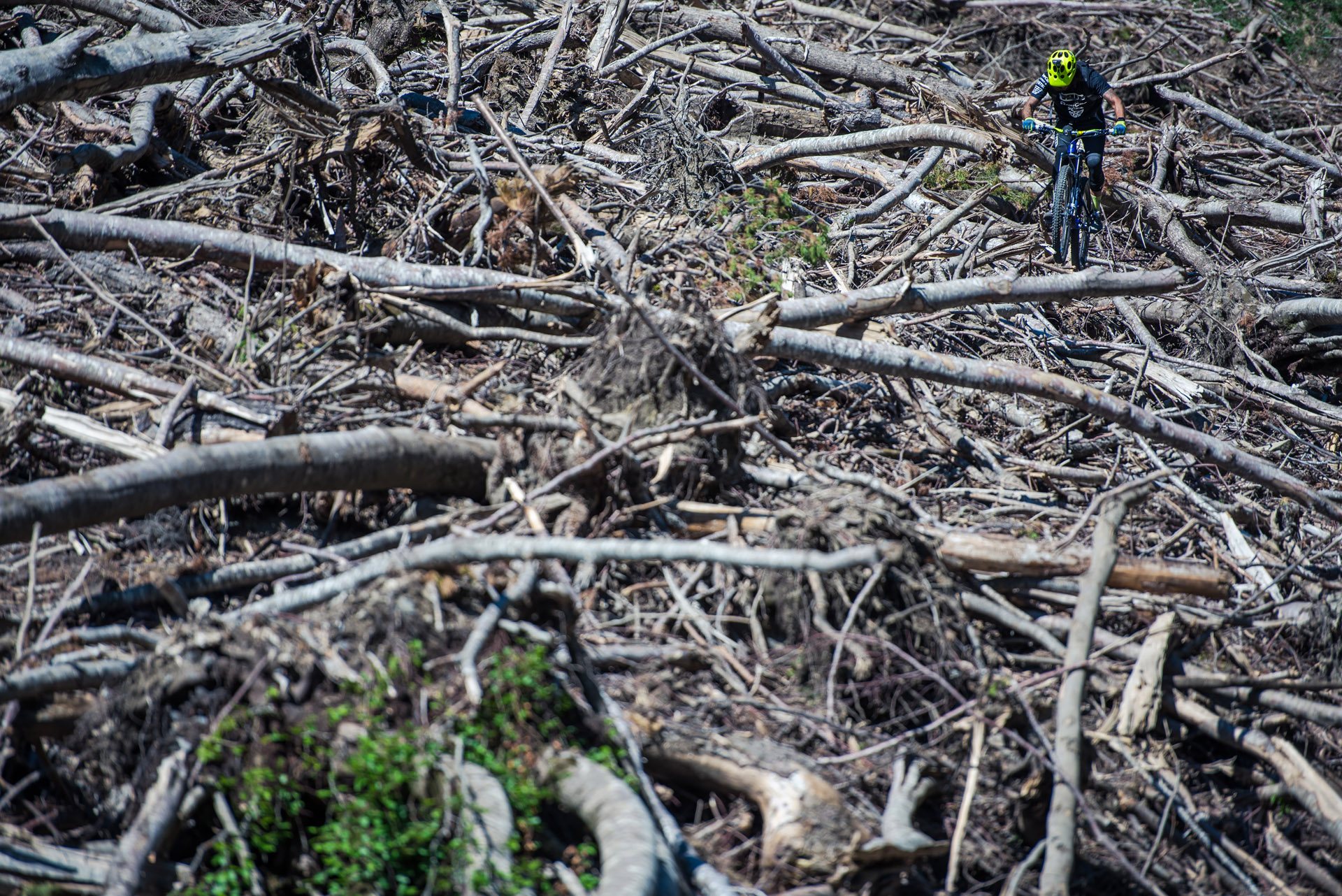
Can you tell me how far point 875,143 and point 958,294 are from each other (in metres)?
2.40

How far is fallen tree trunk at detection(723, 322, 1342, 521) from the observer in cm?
489

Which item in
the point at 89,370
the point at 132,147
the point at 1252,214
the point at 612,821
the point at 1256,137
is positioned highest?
the point at 132,147

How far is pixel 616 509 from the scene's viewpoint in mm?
3840

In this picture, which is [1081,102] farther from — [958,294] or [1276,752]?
[1276,752]

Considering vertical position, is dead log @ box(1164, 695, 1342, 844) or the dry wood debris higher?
the dry wood debris

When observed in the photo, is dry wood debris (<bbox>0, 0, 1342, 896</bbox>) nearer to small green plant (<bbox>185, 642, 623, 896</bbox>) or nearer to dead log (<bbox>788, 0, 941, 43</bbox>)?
small green plant (<bbox>185, 642, 623, 896</bbox>)

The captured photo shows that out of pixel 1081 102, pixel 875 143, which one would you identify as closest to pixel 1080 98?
pixel 1081 102

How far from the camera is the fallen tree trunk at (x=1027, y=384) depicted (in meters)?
4.89

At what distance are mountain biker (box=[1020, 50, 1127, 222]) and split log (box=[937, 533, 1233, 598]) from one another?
438cm

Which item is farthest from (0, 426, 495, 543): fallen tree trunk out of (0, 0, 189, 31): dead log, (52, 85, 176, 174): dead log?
(0, 0, 189, 31): dead log

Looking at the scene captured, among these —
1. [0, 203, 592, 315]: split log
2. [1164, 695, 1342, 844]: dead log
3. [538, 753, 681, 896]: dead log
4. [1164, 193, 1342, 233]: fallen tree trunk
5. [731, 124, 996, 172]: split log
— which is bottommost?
[1164, 695, 1342, 844]: dead log

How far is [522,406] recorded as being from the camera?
14.3 ft

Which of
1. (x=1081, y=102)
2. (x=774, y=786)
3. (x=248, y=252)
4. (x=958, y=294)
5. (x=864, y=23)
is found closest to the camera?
(x=774, y=786)

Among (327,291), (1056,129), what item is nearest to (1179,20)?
(1056,129)
